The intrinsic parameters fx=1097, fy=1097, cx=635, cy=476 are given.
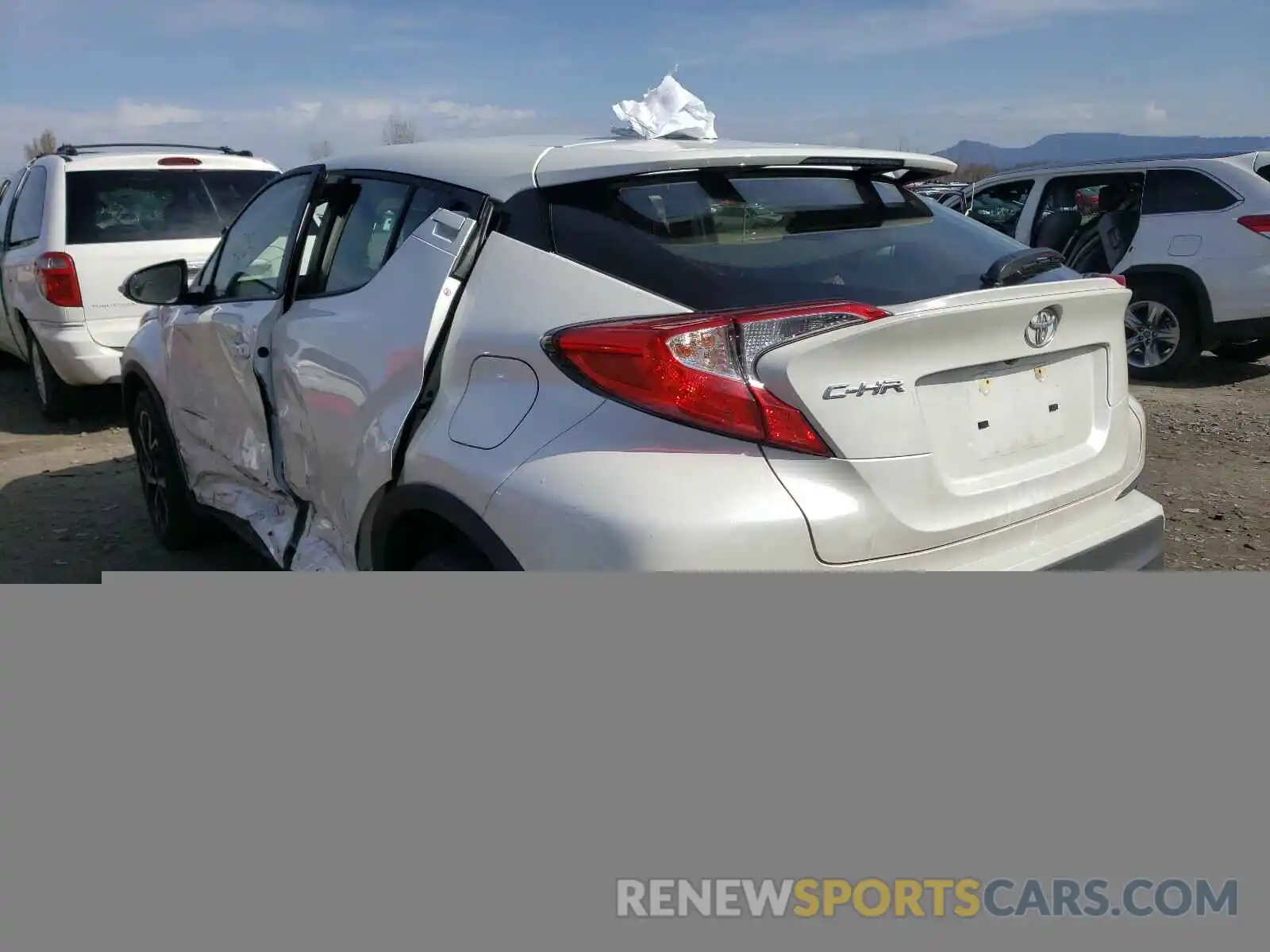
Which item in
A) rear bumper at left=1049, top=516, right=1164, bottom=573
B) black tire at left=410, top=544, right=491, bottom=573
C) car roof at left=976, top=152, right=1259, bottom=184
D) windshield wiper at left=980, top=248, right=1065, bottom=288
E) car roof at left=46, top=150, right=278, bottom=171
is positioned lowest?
black tire at left=410, top=544, right=491, bottom=573

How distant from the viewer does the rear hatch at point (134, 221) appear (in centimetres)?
685

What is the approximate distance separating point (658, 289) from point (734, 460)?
405mm

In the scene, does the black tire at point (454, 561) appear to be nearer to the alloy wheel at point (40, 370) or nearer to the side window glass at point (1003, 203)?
the alloy wheel at point (40, 370)

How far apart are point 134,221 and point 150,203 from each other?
18 cm

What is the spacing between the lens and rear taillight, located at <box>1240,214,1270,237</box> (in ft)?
25.2

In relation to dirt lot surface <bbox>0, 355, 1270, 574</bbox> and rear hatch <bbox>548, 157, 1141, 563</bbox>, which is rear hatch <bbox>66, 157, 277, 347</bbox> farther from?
rear hatch <bbox>548, 157, 1141, 563</bbox>

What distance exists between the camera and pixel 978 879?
1476 millimetres

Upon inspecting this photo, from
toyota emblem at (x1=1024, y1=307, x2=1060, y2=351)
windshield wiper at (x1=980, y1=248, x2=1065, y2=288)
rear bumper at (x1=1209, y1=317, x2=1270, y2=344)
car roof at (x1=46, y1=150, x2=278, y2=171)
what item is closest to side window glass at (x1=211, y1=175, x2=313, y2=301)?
windshield wiper at (x1=980, y1=248, x2=1065, y2=288)

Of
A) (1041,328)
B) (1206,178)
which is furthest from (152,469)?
(1206,178)

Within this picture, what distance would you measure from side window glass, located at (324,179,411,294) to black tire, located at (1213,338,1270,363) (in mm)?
7409

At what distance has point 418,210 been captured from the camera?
279cm

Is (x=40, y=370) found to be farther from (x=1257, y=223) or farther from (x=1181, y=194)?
(x=1257, y=223)

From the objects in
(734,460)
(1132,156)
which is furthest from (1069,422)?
(1132,156)

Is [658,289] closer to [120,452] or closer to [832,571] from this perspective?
[832,571]
